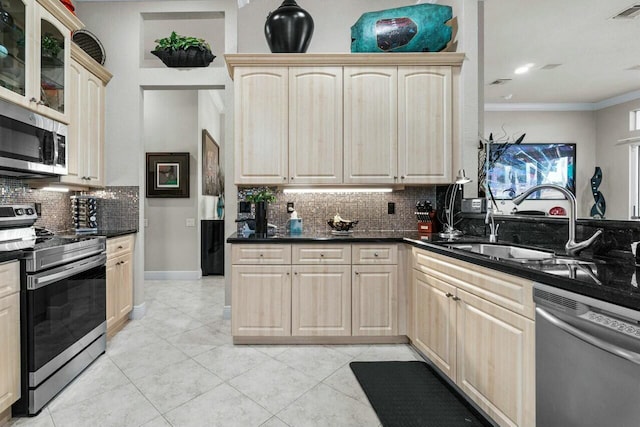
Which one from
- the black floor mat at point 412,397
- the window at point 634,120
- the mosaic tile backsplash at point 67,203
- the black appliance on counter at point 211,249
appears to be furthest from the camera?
the black appliance on counter at point 211,249

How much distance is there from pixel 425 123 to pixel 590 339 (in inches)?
92.8

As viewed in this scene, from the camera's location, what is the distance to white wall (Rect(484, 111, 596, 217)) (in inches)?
84.4

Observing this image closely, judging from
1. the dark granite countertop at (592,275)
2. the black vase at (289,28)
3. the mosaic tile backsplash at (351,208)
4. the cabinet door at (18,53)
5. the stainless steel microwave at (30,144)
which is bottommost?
the dark granite countertop at (592,275)

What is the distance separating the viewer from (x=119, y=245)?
3219 mm

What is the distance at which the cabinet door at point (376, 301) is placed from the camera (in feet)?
9.46

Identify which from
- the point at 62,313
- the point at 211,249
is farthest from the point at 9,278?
the point at 211,249

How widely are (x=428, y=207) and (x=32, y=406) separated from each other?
3217mm

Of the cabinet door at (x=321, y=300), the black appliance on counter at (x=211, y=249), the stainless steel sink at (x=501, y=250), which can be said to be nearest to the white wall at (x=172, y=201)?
the black appliance on counter at (x=211, y=249)

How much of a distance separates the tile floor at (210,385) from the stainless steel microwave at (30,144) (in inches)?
58.6

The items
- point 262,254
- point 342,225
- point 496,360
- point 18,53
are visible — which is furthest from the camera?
point 342,225

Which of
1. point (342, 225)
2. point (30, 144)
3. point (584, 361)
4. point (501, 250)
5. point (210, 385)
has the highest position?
point (30, 144)

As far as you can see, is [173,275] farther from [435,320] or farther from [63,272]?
[435,320]

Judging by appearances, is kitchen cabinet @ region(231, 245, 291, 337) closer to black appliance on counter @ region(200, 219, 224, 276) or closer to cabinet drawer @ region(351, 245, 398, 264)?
cabinet drawer @ region(351, 245, 398, 264)

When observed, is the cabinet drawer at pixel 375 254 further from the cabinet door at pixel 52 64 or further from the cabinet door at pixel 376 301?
the cabinet door at pixel 52 64
